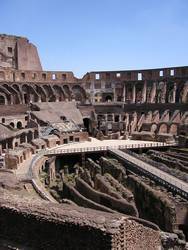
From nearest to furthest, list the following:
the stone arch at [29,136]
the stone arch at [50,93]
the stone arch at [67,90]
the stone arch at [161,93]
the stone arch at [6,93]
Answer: the stone arch at [29,136] → the stone arch at [6,93] → the stone arch at [161,93] → the stone arch at [50,93] → the stone arch at [67,90]

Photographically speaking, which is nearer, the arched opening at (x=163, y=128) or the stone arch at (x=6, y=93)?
the arched opening at (x=163, y=128)

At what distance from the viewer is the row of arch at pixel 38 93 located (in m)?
51.8

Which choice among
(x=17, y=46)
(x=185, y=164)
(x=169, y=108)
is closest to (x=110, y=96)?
(x=169, y=108)

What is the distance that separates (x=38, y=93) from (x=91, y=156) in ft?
71.2

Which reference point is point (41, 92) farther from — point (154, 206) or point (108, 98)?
point (154, 206)

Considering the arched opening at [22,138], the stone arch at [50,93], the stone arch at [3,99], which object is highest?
the stone arch at [50,93]

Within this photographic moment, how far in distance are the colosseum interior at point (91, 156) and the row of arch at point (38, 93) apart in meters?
0.17

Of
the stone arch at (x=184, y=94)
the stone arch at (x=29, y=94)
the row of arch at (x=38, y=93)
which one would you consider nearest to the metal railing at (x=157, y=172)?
the stone arch at (x=184, y=94)

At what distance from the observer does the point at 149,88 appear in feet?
188

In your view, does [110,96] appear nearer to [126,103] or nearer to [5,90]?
[126,103]

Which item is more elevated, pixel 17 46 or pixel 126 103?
pixel 17 46

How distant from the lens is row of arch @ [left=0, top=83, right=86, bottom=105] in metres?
51.8

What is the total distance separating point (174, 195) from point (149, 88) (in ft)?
123

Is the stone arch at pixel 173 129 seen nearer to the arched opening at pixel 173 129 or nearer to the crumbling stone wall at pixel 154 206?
the arched opening at pixel 173 129
